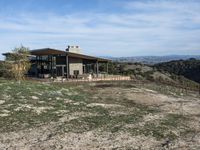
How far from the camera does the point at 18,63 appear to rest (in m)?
54.8

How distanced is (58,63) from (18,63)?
865 centimetres

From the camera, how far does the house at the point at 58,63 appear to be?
60.0 m

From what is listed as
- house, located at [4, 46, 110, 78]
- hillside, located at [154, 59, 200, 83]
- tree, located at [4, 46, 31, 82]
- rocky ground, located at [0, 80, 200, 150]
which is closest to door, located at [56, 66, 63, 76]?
house, located at [4, 46, 110, 78]

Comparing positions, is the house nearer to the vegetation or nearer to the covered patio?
the covered patio

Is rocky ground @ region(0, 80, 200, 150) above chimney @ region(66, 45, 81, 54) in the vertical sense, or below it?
below

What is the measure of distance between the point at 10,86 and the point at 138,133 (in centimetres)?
1817

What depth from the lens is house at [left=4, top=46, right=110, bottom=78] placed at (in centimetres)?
5997

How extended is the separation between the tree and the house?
14.5 feet

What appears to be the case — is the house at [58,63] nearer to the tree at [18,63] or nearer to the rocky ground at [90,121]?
the tree at [18,63]

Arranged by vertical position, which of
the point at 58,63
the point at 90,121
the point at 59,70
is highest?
the point at 58,63

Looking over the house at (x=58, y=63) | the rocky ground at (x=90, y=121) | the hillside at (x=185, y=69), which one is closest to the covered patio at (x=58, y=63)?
the house at (x=58, y=63)

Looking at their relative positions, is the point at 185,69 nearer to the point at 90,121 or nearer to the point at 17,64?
the point at 17,64

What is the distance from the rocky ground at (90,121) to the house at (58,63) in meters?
19.6

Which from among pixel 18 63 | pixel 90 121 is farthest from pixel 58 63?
pixel 90 121
